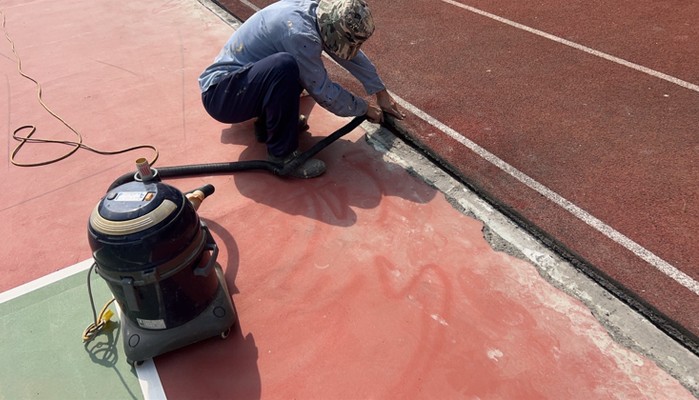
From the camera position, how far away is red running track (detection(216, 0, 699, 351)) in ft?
9.64

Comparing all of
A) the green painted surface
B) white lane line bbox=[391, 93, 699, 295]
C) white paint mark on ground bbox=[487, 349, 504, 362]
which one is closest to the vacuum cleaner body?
the green painted surface

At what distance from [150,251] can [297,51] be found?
69.0 inches

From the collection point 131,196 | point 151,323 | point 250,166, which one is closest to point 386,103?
point 250,166

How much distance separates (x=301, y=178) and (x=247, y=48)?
999 millimetres

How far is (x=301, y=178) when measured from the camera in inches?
142

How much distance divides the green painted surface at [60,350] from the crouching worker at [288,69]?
4.86ft

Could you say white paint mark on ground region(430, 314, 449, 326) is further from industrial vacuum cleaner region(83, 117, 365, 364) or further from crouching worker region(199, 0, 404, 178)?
crouching worker region(199, 0, 404, 178)

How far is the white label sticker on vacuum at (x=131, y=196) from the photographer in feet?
7.02

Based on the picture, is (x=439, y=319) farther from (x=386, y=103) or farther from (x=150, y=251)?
(x=386, y=103)

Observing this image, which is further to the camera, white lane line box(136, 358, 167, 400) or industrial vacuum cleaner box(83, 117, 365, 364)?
white lane line box(136, 358, 167, 400)

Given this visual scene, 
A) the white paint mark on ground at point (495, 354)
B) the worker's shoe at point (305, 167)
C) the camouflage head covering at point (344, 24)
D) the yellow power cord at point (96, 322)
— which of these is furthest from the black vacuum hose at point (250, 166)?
the white paint mark on ground at point (495, 354)

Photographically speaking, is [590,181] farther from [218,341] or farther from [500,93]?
[218,341]

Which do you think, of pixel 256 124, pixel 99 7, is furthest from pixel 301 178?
pixel 99 7

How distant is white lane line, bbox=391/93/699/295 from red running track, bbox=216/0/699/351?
10mm
